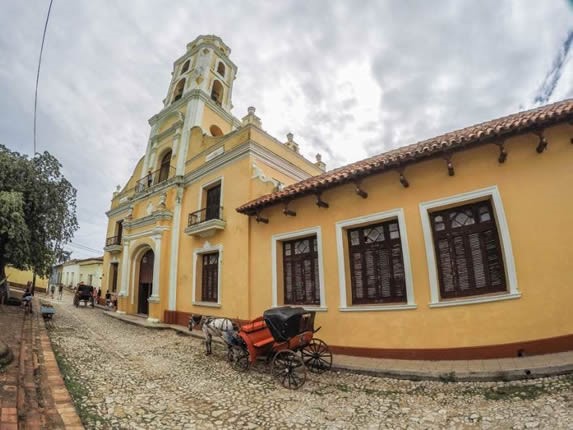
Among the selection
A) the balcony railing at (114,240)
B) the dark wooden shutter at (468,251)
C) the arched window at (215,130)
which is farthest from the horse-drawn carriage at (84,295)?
the dark wooden shutter at (468,251)

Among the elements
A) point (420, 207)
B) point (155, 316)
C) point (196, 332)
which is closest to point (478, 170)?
point (420, 207)

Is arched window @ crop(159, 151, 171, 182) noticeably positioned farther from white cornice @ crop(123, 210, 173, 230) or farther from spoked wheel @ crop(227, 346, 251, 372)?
spoked wheel @ crop(227, 346, 251, 372)

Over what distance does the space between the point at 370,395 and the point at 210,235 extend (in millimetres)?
7864

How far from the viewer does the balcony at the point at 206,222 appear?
A: 1042 cm

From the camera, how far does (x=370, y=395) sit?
466 centimetres

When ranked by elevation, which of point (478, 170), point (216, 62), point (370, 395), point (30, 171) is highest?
point (216, 62)

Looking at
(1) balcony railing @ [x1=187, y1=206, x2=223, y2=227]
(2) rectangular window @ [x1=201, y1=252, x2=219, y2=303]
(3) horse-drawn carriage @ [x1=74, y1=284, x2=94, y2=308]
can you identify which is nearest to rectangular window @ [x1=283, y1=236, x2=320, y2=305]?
(2) rectangular window @ [x1=201, y1=252, x2=219, y2=303]

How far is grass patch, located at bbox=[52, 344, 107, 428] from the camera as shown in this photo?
11.9ft

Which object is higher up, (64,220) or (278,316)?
(64,220)

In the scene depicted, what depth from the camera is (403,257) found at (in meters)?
6.40

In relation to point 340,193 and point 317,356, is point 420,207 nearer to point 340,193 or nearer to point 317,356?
point 340,193

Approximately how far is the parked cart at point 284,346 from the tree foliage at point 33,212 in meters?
8.89

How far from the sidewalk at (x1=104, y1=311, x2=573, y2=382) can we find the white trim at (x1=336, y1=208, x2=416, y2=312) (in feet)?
3.43

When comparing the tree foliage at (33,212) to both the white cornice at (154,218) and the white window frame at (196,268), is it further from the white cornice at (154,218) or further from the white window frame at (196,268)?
the white window frame at (196,268)
